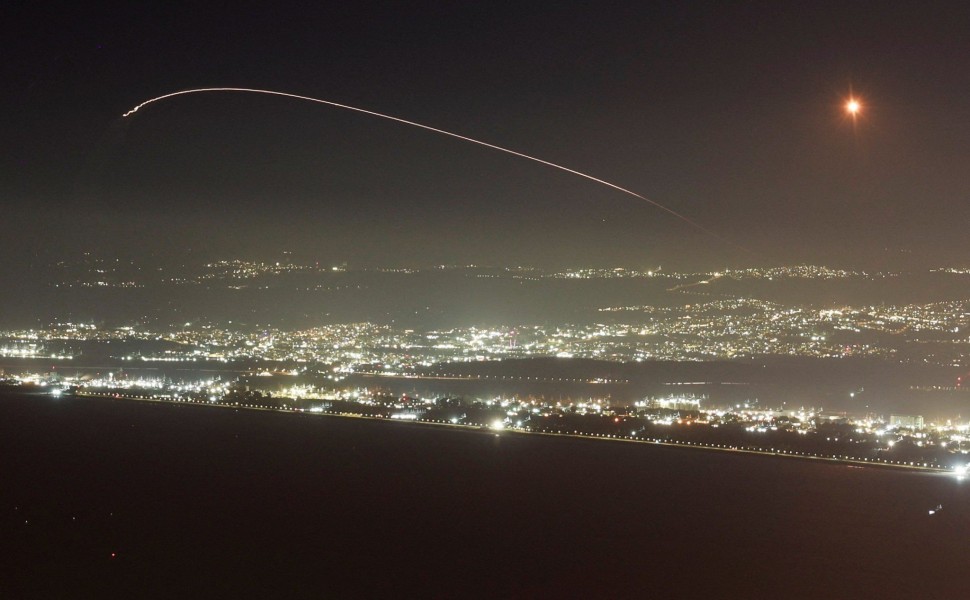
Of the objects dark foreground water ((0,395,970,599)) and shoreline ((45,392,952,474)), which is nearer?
dark foreground water ((0,395,970,599))

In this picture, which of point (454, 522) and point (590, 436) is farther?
point (590, 436)

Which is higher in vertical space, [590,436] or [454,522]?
[590,436]

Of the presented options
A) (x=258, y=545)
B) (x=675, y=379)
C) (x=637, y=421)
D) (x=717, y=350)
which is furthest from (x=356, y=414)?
(x=258, y=545)

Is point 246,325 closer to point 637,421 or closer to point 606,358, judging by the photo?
point 606,358

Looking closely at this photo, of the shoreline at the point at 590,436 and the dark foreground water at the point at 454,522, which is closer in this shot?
the dark foreground water at the point at 454,522

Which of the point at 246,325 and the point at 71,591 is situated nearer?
the point at 71,591

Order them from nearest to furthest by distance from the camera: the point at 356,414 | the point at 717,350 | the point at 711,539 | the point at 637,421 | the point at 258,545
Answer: the point at 258,545
the point at 711,539
the point at 637,421
the point at 356,414
the point at 717,350

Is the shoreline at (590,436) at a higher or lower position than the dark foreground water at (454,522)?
higher

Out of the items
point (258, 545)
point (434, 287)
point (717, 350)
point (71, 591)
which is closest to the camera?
point (71, 591)
